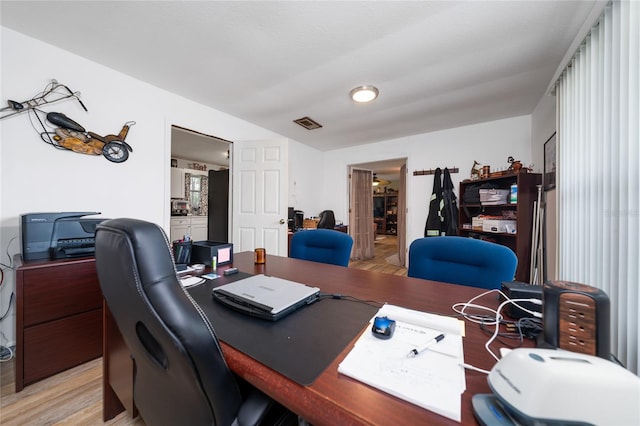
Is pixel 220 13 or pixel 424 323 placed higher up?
pixel 220 13

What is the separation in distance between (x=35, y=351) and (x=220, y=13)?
253 centimetres

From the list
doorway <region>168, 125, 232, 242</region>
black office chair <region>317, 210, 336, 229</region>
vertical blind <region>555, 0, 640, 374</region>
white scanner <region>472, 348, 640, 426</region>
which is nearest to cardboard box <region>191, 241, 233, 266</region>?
white scanner <region>472, 348, 640, 426</region>

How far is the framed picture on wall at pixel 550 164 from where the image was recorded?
7.27ft

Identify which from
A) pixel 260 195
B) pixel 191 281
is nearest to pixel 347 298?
pixel 191 281

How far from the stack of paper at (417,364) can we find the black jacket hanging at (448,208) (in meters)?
3.12

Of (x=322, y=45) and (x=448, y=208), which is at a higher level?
(x=322, y=45)

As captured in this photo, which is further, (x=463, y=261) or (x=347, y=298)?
(x=463, y=261)

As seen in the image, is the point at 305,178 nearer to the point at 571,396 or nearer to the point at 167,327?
the point at 167,327

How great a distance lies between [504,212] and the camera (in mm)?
2889

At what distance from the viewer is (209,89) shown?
98.6 inches

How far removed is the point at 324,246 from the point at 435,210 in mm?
2661

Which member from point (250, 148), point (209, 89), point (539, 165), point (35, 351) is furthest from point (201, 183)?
point (539, 165)

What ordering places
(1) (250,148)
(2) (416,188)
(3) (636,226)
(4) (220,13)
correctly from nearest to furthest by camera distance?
(3) (636,226)
(4) (220,13)
(1) (250,148)
(2) (416,188)

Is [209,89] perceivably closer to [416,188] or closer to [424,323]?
[424,323]
